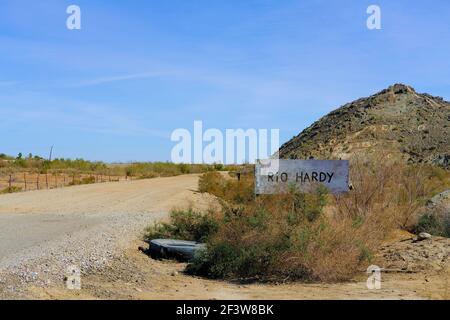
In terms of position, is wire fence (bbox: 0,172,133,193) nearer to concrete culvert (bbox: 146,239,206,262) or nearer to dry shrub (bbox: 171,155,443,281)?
concrete culvert (bbox: 146,239,206,262)

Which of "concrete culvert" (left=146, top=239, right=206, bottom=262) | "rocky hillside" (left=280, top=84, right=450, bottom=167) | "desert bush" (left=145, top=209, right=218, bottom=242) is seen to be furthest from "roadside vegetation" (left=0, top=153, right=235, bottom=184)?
"concrete culvert" (left=146, top=239, right=206, bottom=262)

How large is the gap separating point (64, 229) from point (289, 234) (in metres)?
9.72

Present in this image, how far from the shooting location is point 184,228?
62.0 feet

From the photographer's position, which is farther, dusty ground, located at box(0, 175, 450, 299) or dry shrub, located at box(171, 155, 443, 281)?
dry shrub, located at box(171, 155, 443, 281)

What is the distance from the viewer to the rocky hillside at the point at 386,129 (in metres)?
56.0

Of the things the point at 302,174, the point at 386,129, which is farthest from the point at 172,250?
the point at 386,129

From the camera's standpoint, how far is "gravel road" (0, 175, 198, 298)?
12.9 meters

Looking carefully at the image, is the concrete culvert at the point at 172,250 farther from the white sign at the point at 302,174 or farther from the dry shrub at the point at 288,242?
the white sign at the point at 302,174

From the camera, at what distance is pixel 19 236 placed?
1897 centimetres

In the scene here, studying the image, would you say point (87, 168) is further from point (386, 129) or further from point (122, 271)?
point (122, 271)

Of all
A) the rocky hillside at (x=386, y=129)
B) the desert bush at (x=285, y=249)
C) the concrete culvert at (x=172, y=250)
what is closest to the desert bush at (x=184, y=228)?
the concrete culvert at (x=172, y=250)

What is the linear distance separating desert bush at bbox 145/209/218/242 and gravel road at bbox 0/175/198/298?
0.69 meters
